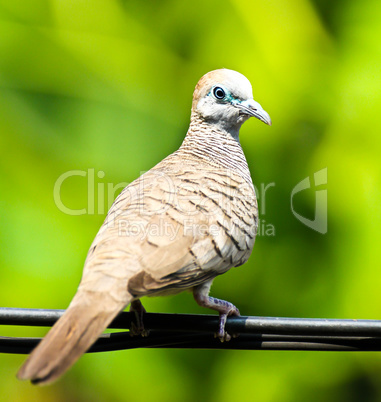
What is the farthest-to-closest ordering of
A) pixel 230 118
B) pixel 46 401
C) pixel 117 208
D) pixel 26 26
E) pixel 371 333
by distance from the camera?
pixel 26 26
pixel 46 401
pixel 230 118
pixel 117 208
pixel 371 333

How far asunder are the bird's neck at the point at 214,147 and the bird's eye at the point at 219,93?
0.17 meters

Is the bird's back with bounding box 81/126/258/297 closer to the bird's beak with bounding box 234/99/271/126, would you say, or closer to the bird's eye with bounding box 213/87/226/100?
the bird's beak with bounding box 234/99/271/126

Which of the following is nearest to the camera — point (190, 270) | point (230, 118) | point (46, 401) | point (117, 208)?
point (190, 270)

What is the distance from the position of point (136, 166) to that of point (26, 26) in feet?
4.67

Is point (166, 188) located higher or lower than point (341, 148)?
lower

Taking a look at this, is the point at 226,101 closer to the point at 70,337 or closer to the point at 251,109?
the point at 251,109

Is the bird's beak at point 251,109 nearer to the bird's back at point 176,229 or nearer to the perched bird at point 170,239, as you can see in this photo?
the perched bird at point 170,239

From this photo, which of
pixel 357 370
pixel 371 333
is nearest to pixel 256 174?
pixel 357 370

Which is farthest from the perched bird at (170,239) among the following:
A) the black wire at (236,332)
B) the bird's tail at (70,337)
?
the black wire at (236,332)

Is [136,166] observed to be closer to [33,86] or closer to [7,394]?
[33,86]

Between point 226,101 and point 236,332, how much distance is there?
1.60m

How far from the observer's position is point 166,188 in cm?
239

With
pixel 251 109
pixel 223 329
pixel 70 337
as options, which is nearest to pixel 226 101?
pixel 251 109

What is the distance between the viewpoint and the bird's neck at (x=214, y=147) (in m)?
2.95
